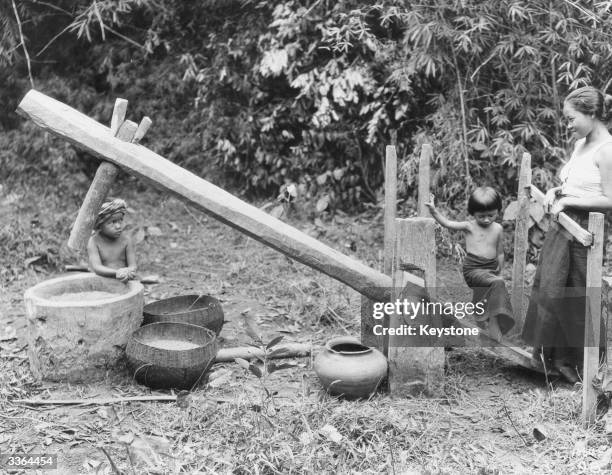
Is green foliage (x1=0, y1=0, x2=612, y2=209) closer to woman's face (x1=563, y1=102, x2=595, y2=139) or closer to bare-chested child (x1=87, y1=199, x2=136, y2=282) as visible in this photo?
woman's face (x1=563, y1=102, x2=595, y2=139)

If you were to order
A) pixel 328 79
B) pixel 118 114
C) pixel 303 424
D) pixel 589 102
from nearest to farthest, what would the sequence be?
pixel 303 424 < pixel 589 102 < pixel 118 114 < pixel 328 79

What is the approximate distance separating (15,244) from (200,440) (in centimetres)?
427

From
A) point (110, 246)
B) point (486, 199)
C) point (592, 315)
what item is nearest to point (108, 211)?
point (110, 246)

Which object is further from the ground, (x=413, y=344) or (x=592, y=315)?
(x=592, y=315)

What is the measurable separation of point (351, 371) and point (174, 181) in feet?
4.95

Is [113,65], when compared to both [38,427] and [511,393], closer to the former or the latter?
[38,427]

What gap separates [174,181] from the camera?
155 inches

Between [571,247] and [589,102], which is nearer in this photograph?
[589,102]

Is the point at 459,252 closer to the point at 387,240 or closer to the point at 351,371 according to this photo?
the point at 387,240

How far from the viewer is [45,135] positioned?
877cm

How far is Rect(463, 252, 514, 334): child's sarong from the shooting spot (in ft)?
14.4

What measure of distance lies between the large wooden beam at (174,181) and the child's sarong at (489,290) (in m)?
0.59

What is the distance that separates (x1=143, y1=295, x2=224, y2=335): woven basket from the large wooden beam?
1.03 metres

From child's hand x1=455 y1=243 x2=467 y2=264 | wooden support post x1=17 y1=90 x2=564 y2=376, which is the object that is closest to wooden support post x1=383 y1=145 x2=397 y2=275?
wooden support post x1=17 y1=90 x2=564 y2=376
